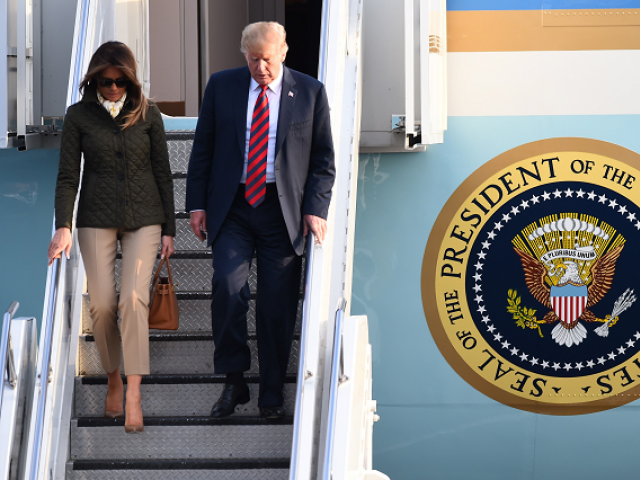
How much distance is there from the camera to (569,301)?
3887 millimetres

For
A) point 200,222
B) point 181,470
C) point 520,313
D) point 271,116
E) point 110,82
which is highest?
point 110,82

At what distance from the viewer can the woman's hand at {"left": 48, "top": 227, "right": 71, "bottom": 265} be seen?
2.63m

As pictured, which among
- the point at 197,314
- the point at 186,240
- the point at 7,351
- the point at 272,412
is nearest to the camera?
the point at 7,351

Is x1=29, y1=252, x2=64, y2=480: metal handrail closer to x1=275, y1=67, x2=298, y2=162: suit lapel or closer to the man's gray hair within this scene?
x1=275, y1=67, x2=298, y2=162: suit lapel

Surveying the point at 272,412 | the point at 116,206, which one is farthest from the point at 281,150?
the point at 272,412

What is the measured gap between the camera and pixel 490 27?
3.88 meters

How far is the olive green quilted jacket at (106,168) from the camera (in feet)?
9.05

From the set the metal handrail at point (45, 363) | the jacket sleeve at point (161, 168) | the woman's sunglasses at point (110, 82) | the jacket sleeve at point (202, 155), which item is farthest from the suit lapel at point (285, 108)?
the metal handrail at point (45, 363)

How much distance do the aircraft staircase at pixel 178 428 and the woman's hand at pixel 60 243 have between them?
65 cm

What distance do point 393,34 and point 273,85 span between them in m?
1.51

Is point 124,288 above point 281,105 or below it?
below

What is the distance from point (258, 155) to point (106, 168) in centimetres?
67

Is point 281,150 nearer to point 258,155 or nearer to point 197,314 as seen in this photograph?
point 258,155

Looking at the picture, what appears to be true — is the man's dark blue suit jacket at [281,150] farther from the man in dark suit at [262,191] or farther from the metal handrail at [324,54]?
the metal handrail at [324,54]
